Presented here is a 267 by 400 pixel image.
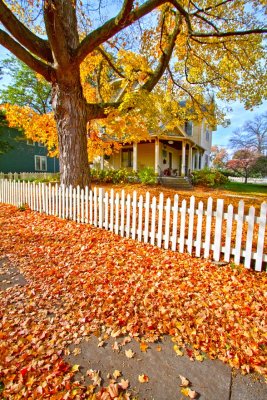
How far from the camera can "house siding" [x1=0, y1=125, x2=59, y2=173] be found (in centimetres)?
2214

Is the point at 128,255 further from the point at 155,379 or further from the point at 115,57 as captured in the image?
the point at 115,57

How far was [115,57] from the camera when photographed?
10.7 metres

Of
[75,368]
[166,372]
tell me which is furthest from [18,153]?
[166,372]

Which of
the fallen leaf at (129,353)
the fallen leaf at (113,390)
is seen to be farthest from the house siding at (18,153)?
the fallen leaf at (113,390)

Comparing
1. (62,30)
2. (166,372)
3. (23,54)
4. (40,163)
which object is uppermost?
(62,30)

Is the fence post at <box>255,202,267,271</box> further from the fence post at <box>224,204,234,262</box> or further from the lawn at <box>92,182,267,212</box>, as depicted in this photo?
the lawn at <box>92,182,267,212</box>

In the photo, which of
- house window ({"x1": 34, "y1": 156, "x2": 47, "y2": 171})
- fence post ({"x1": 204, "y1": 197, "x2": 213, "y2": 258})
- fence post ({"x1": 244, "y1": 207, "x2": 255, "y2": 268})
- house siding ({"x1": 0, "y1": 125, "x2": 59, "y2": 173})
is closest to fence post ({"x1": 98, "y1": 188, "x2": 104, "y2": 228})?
fence post ({"x1": 204, "y1": 197, "x2": 213, "y2": 258})

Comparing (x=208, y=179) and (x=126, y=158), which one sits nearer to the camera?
(x=208, y=179)

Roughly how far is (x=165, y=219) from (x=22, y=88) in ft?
101

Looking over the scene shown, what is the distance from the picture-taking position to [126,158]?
2138 cm

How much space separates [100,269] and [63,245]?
4.69 ft

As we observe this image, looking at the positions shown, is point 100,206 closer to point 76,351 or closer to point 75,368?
point 76,351

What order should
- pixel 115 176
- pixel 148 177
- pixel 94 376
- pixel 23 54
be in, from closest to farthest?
pixel 94 376 → pixel 23 54 → pixel 148 177 → pixel 115 176

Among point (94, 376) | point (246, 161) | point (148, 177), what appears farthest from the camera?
point (246, 161)
